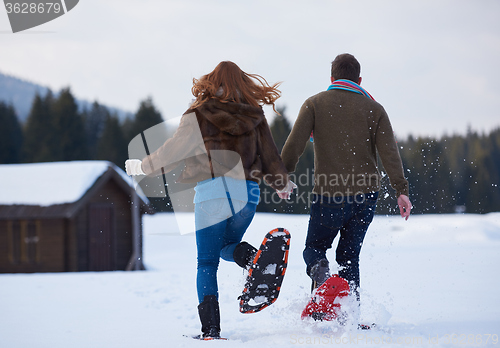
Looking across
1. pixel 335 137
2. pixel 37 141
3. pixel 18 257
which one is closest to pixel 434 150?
pixel 37 141

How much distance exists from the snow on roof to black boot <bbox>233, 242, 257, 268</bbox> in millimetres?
12734

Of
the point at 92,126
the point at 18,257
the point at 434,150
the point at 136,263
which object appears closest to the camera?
the point at 18,257

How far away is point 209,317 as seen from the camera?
3.05 metres

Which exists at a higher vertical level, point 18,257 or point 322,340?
point 322,340

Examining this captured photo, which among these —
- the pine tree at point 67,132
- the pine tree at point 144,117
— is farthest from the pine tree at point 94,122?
the pine tree at point 144,117

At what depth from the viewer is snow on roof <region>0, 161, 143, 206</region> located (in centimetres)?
1499

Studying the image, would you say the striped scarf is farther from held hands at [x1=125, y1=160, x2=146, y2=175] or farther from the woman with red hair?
held hands at [x1=125, y1=160, x2=146, y2=175]

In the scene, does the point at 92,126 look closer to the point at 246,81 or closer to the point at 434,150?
the point at 434,150

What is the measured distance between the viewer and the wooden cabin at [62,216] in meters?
15.0

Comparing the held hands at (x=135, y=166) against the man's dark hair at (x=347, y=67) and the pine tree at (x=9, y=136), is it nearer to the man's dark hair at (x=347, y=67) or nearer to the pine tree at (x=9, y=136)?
the man's dark hair at (x=347, y=67)

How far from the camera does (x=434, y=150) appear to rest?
51.3m

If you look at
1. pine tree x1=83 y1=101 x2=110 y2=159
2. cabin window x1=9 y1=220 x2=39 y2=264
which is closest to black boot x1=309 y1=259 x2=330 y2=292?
cabin window x1=9 y1=220 x2=39 y2=264

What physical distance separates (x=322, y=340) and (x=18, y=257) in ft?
50.6

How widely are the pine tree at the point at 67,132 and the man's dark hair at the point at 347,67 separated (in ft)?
138
